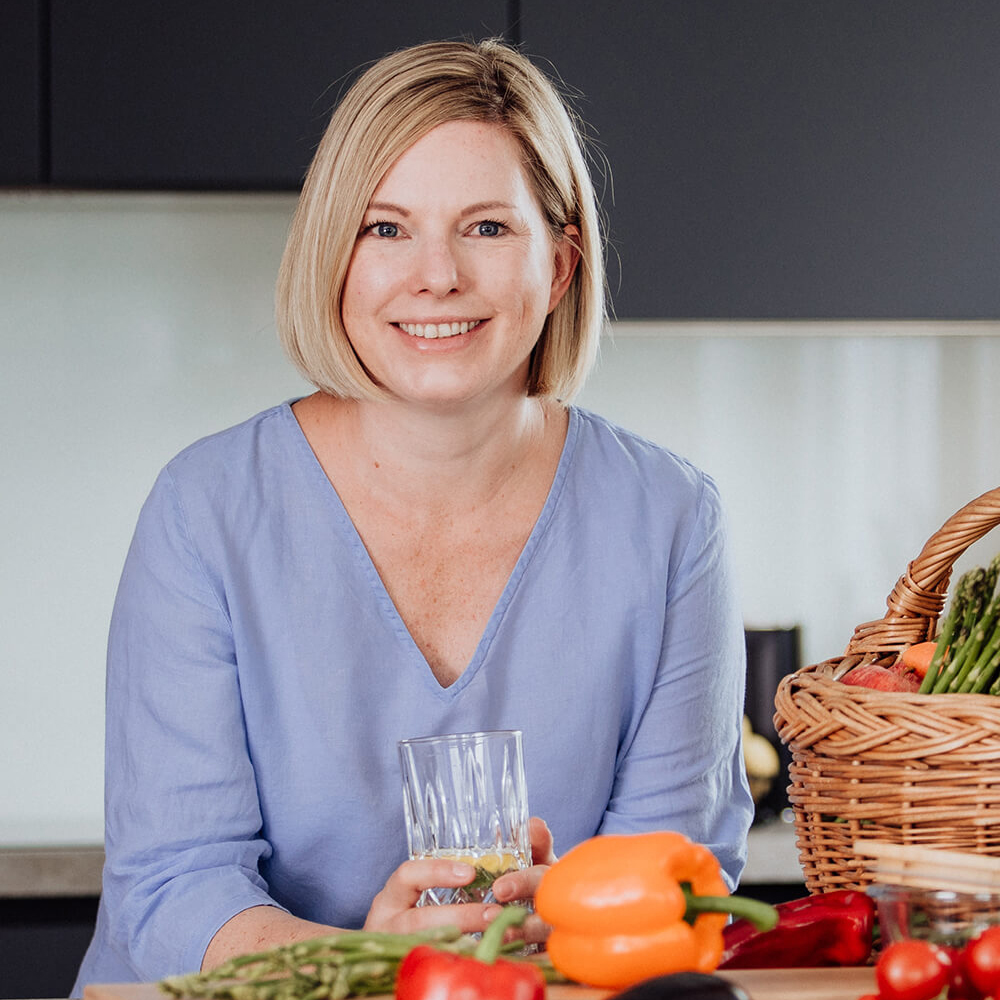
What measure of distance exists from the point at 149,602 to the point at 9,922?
1185mm

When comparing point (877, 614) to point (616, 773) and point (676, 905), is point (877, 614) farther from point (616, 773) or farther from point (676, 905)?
point (676, 905)

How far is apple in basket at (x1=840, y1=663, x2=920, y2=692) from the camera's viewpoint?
0.99 metres

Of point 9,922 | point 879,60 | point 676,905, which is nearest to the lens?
point 676,905

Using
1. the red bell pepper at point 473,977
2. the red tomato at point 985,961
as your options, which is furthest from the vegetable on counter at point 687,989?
the red tomato at point 985,961

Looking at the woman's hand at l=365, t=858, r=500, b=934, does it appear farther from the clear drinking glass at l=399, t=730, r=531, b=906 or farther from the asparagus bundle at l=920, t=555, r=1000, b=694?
the asparagus bundle at l=920, t=555, r=1000, b=694

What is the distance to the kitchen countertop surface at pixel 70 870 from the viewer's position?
2213mm

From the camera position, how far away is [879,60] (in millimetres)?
2342

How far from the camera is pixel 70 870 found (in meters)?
2.22

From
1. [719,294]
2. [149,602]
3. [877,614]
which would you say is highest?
[719,294]

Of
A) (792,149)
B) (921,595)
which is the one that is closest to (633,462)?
(921,595)

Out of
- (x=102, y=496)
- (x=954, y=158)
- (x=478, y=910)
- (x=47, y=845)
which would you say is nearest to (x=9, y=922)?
(x=47, y=845)

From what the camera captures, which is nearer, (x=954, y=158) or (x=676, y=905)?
(x=676, y=905)

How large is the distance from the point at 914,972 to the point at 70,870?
5.75 ft

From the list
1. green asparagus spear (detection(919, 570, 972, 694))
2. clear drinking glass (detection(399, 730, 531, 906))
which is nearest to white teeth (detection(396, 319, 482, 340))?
clear drinking glass (detection(399, 730, 531, 906))
